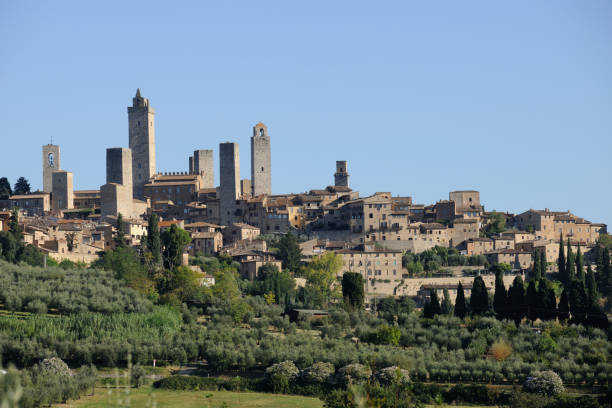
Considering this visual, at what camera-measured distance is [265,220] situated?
84188 millimetres

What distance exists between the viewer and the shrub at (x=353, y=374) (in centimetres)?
3709

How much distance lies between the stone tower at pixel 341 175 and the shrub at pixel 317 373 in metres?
59.5

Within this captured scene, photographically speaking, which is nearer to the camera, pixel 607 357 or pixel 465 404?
pixel 465 404

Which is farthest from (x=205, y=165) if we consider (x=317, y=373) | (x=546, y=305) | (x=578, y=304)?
(x=317, y=373)

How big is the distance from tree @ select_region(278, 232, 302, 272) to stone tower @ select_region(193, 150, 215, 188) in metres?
28.3

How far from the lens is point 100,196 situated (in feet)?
288

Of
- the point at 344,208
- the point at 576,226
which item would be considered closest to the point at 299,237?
the point at 344,208

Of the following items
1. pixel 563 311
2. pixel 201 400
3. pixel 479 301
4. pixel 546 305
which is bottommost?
pixel 201 400

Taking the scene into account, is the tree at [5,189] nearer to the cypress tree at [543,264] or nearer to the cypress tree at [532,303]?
the cypress tree at [543,264]

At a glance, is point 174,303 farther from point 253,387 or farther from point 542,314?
point 542,314

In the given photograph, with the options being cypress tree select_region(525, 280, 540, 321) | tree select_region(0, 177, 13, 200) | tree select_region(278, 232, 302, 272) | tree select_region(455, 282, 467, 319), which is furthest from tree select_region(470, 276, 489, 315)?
tree select_region(0, 177, 13, 200)

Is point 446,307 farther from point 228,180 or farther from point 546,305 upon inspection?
point 228,180

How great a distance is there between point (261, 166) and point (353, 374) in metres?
58.6

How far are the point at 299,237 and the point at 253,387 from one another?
43.4 meters
